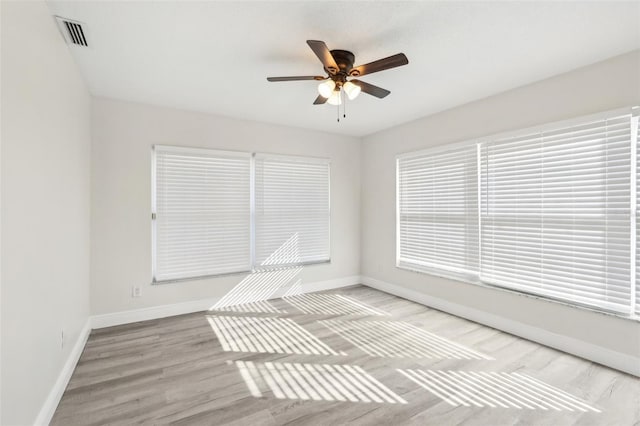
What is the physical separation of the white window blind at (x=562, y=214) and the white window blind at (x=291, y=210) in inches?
94.2

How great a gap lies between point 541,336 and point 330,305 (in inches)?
94.4

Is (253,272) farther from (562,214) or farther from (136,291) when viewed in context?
(562,214)

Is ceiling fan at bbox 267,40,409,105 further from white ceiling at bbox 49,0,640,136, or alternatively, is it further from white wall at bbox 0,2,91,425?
white wall at bbox 0,2,91,425

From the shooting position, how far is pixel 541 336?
9.57 ft

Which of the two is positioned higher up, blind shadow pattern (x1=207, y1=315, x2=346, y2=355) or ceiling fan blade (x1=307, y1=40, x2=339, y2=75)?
ceiling fan blade (x1=307, y1=40, x2=339, y2=75)

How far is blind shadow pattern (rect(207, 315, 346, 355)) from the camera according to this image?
9.30 feet

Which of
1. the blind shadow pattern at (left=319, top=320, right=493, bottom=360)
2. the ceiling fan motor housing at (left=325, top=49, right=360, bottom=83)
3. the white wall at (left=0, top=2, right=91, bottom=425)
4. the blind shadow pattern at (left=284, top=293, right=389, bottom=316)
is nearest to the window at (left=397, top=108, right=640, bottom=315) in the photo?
the blind shadow pattern at (left=319, top=320, right=493, bottom=360)

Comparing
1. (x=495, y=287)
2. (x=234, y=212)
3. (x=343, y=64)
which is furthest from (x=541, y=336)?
(x=234, y=212)

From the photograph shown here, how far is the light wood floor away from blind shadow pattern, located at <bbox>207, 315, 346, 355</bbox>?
19 mm

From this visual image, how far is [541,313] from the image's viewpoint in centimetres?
293

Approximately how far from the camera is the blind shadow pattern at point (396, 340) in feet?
9.02

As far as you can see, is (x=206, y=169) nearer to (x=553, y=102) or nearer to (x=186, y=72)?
(x=186, y=72)

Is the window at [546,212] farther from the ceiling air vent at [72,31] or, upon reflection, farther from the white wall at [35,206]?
the white wall at [35,206]

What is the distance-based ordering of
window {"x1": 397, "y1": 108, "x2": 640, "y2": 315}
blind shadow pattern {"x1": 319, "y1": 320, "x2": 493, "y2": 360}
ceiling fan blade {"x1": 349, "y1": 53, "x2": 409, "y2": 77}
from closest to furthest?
ceiling fan blade {"x1": 349, "y1": 53, "x2": 409, "y2": 77} → window {"x1": 397, "y1": 108, "x2": 640, "y2": 315} → blind shadow pattern {"x1": 319, "y1": 320, "x2": 493, "y2": 360}
